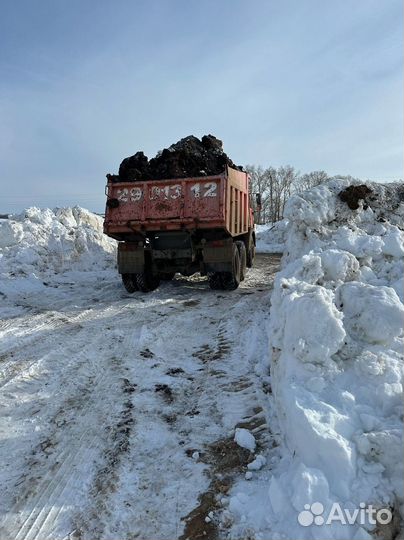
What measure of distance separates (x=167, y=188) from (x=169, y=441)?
6.47 m

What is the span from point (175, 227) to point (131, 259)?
4.19ft

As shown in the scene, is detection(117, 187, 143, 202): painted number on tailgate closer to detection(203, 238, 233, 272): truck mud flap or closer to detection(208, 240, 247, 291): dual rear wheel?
detection(203, 238, 233, 272): truck mud flap

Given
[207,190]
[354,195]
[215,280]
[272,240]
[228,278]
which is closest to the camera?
[354,195]

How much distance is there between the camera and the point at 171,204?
932 cm

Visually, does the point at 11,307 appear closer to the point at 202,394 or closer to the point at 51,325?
the point at 51,325

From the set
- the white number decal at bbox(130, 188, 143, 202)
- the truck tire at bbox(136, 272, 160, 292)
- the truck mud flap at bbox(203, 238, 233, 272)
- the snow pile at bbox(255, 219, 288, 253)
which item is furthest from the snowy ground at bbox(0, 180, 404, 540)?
the snow pile at bbox(255, 219, 288, 253)

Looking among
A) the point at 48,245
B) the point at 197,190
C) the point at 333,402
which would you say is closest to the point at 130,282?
the point at 197,190

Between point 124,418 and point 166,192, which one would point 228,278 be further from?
point 124,418

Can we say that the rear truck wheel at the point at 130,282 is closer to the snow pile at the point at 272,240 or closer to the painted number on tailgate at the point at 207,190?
the painted number on tailgate at the point at 207,190

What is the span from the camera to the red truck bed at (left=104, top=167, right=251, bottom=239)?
918 cm

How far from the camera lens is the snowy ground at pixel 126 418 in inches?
119

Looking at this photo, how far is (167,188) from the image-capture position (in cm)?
938

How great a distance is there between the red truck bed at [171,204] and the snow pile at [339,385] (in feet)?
12.6

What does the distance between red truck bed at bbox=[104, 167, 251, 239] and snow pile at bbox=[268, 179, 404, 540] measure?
12.6ft
